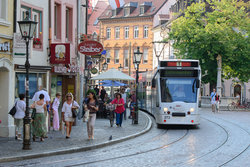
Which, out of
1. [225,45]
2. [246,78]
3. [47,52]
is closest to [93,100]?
[47,52]

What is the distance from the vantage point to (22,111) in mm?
16672

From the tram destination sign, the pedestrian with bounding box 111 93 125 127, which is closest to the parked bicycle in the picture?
the tram destination sign

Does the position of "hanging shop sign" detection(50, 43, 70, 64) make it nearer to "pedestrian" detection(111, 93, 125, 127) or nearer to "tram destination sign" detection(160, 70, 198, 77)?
"pedestrian" detection(111, 93, 125, 127)

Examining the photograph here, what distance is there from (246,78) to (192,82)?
2907 centimetres

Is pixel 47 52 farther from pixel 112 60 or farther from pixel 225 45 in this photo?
pixel 112 60

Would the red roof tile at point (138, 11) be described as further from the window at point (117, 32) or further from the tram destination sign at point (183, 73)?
the tram destination sign at point (183, 73)

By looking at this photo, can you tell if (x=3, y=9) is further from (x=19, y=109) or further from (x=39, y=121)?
(x=39, y=121)

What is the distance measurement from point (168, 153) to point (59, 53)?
8.36 m

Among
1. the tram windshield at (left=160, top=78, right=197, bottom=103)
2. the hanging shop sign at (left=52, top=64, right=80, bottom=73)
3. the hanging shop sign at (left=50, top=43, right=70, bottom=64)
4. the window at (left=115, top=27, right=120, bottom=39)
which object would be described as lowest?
the tram windshield at (left=160, top=78, right=197, bottom=103)

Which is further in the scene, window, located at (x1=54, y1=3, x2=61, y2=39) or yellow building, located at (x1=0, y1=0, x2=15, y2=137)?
window, located at (x1=54, y1=3, x2=61, y2=39)

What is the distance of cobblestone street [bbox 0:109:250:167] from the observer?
12333 mm

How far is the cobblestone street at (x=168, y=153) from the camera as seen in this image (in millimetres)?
12333

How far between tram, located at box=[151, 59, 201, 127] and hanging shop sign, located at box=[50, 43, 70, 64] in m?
4.70

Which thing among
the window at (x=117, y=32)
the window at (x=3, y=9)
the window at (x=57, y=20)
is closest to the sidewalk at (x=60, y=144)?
the window at (x=3, y=9)
